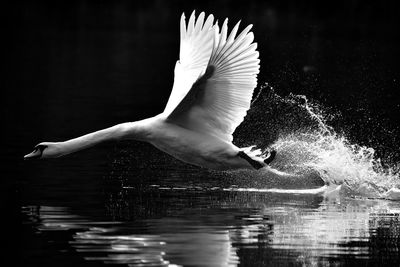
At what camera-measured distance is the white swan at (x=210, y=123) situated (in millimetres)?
13031

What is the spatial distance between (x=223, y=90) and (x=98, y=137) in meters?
1.49

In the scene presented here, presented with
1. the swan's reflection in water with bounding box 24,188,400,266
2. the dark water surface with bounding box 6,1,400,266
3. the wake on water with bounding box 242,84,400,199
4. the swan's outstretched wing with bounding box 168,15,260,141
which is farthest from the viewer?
the wake on water with bounding box 242,84,400,199

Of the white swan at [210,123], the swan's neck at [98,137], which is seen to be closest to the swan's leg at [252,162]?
the white swan at [210,123]

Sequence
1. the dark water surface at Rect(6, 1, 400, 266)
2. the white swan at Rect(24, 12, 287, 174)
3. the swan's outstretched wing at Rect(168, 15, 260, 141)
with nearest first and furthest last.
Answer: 1. the dark water surface at Rect(6, 1, 400, 266)
2. the swan's outstretched wing at Rect(168, 15, 260, 141)
3. the white swan at Rect(24, 12, 287, 174)

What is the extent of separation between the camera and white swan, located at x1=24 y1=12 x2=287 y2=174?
42.8 ft

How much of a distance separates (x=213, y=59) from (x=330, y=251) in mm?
2696

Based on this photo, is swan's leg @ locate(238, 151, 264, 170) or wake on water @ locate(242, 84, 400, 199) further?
wake on water @ locate(242, 84, 400, 199)

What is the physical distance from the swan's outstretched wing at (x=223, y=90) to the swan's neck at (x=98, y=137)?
0.37 metres

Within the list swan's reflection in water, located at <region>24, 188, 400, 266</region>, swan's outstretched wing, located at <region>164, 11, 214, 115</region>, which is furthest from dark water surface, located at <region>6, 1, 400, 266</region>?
swan's outstretched wing, located at <region>164, 11, 214, 115</region>

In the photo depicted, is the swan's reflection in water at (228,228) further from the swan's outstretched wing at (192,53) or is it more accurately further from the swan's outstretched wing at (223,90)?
the swan's outstretched wing at (192,53)

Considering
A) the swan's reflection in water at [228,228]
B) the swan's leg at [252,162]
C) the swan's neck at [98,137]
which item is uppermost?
the swan's neck at [98,137]

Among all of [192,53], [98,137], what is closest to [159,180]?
[192,53]

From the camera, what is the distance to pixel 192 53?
1484cm

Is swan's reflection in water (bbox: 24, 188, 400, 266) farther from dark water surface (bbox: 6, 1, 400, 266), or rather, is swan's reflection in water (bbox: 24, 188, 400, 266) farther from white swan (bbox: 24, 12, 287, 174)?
white swan (bbox: 24, 12, 287, 174)
